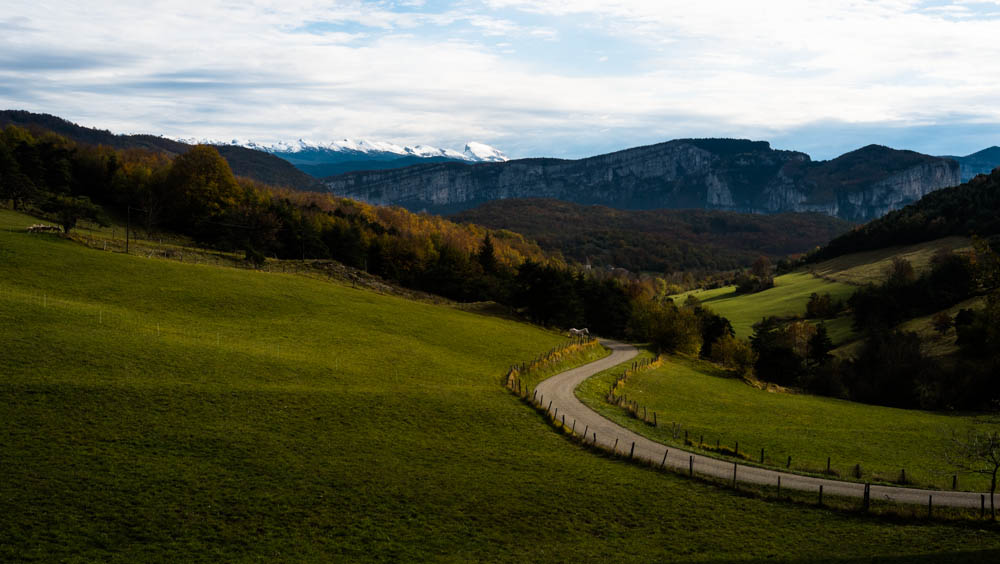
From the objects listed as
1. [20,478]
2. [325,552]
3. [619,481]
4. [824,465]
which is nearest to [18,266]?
[20,478]

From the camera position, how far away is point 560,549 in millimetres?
23203

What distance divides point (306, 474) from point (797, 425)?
42280 millimetres

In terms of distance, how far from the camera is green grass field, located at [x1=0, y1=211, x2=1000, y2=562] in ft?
73.9

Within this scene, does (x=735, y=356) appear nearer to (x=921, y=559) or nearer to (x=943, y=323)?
(x=943, y=323)

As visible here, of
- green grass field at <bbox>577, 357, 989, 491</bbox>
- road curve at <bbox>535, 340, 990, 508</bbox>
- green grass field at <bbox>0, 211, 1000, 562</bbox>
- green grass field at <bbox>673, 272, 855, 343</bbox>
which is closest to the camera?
green grass field at <bbox>0, 211, 1000, 562</bbox>

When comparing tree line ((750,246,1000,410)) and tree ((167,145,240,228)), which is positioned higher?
tree ((167,145,240,228))

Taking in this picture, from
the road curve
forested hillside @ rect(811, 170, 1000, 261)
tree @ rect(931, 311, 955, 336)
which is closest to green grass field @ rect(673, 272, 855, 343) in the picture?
tree @ rect(931, 311, 955, 336)

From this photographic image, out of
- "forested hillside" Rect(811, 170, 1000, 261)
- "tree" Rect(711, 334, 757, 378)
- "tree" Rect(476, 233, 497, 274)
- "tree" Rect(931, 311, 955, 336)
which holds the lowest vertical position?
"tree" Rect(711, 334, 757, 378)

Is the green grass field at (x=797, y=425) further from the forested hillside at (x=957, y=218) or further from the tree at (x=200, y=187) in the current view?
the forested hillside at (x=957, y=218)

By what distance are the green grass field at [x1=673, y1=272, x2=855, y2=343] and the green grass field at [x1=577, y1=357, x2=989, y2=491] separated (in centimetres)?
6299

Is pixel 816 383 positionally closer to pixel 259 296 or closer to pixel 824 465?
pixel 824 465

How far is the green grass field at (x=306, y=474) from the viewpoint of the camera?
22531mm

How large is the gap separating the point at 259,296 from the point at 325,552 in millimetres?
50482

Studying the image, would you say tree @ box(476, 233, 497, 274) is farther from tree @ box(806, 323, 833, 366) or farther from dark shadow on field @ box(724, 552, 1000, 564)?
dark shadow on field @ box(724, 552, 1000, 564)
